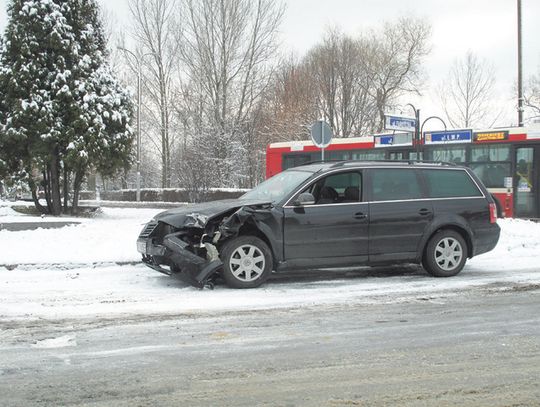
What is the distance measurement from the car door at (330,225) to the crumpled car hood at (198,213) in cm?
57

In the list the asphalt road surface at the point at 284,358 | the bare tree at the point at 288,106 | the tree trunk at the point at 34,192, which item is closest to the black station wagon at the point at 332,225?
the asphalt road surface at the point at 284,358

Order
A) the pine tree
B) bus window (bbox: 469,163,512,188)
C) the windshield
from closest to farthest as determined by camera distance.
A: the windshield → bus window (bbox: 469,163,512,188) → the pine tree

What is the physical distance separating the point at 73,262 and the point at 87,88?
10461mm

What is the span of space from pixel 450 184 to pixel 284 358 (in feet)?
17.3

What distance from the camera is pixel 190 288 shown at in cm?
766

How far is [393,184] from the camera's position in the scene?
8.52m

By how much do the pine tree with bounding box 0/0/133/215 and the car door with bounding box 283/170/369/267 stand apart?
11.8 m

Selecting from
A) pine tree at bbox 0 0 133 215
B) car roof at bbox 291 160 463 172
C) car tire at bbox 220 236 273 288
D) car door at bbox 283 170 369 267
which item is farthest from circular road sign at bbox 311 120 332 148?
pine tree at bbox 0 0 133 215

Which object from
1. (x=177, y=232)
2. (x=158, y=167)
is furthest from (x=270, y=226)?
(x=158, y=167)

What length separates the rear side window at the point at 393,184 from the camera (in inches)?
330

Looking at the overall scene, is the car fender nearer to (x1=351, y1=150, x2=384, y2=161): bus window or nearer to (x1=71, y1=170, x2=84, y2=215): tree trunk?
(x1=351, y1=150, x2=384, y2=161): bus window

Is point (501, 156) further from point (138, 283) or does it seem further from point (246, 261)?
point (138, 283)

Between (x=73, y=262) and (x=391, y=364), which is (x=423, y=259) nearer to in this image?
(x=391, y=364)

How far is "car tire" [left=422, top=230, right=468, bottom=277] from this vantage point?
8.52 metres
